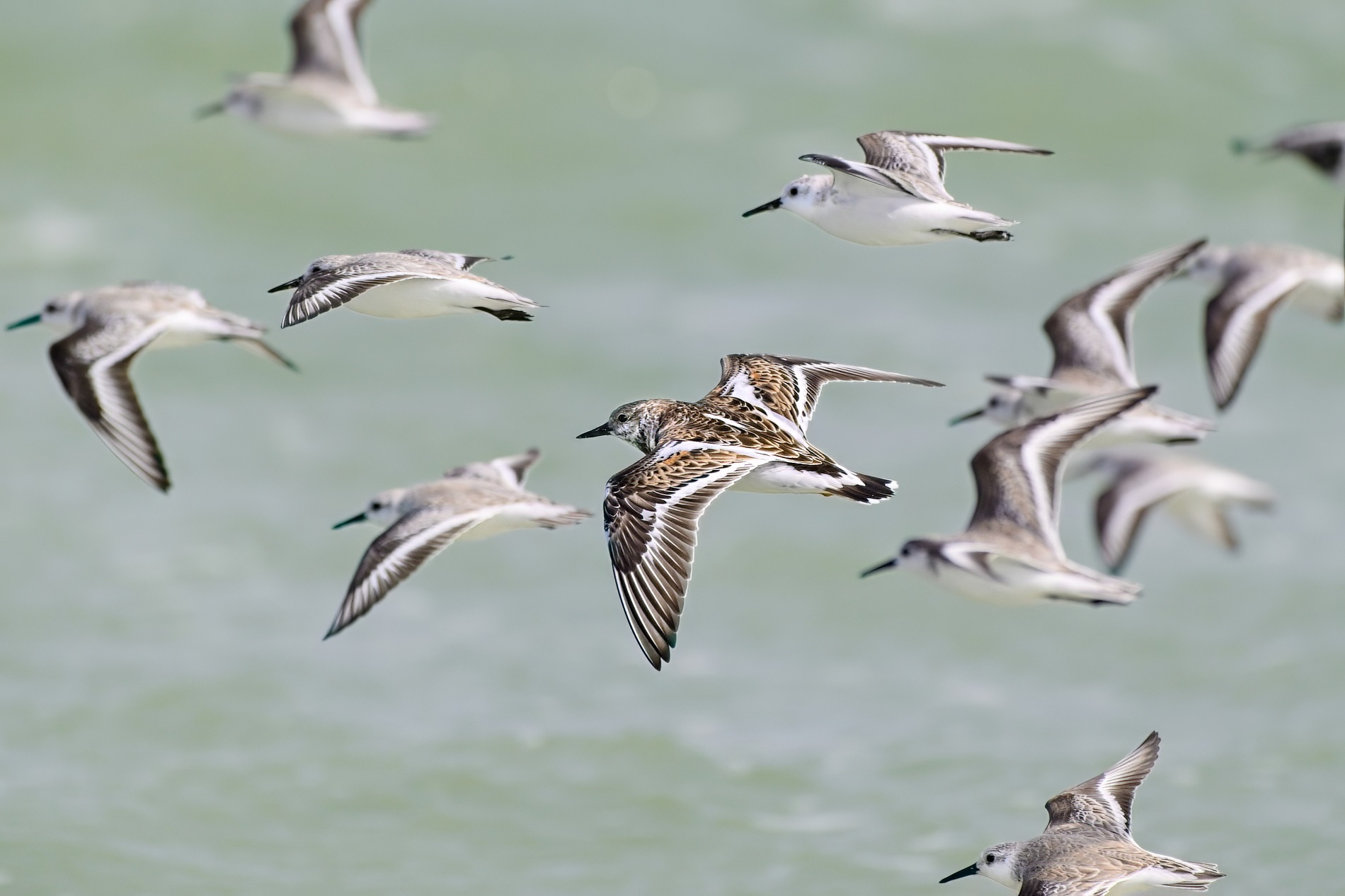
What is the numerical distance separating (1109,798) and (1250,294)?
2.86 m

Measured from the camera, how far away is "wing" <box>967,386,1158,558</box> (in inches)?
280

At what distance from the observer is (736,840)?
30.2ft

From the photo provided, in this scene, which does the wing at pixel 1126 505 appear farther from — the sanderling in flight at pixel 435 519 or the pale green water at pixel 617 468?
the sanderling in flight at pixel 435 519

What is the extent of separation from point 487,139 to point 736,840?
7.43m

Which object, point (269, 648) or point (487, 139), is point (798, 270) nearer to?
point (487, 139)

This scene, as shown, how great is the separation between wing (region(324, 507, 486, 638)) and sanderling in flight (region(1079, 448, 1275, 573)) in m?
3.51

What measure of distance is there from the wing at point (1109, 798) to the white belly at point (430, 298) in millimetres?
2197

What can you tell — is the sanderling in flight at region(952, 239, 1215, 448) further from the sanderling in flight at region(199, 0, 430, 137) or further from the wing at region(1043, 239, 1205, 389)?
the sanderling in flight at region(199, 0, 430, 137)

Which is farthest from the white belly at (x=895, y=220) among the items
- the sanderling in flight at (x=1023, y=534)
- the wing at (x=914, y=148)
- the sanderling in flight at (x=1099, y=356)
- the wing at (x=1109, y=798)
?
the sanderling in flight at (x=1099, y=356)

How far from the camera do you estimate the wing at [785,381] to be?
598cm

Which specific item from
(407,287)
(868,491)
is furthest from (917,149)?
(407,287)

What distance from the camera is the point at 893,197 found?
6.02 metres

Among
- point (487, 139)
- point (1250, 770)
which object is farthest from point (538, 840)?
point (487, 139)

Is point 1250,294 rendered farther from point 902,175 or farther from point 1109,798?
point 1109,798
